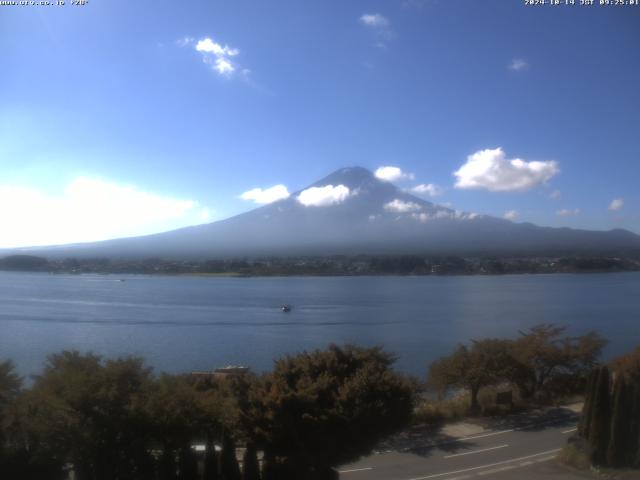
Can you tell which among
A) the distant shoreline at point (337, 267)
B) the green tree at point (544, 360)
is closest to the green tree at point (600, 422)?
the green tree at point (544, 360)

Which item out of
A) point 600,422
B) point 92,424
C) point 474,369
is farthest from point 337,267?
point 92,424

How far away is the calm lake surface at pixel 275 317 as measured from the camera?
16625 mm

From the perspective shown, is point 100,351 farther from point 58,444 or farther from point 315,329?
point 58,444

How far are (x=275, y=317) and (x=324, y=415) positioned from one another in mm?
19787

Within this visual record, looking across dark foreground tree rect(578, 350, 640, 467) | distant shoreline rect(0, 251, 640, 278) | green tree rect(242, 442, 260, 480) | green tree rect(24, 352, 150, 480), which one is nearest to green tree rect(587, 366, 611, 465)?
dark foreground tree rect(578, 350, 640, 467)

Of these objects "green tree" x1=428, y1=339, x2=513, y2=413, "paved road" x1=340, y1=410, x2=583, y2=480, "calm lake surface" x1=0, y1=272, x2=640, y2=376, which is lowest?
"calm lake surface" x1=0, y1=272, x2=640, y2=376

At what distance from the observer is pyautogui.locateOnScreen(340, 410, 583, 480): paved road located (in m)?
5.46

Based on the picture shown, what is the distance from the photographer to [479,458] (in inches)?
239

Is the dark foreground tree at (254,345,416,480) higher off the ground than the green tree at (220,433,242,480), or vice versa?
the dark foreground tree at (254,345,416,480)

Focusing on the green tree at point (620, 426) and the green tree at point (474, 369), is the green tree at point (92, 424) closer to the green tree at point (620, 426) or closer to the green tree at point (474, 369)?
the green tree at point (620, 426)

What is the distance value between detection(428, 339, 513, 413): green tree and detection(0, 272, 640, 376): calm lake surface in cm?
454

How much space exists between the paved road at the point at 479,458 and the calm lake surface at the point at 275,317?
6939 mm

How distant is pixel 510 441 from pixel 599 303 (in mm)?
26042

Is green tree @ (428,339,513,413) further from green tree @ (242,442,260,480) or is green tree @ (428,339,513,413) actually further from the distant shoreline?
the distant shoreline
